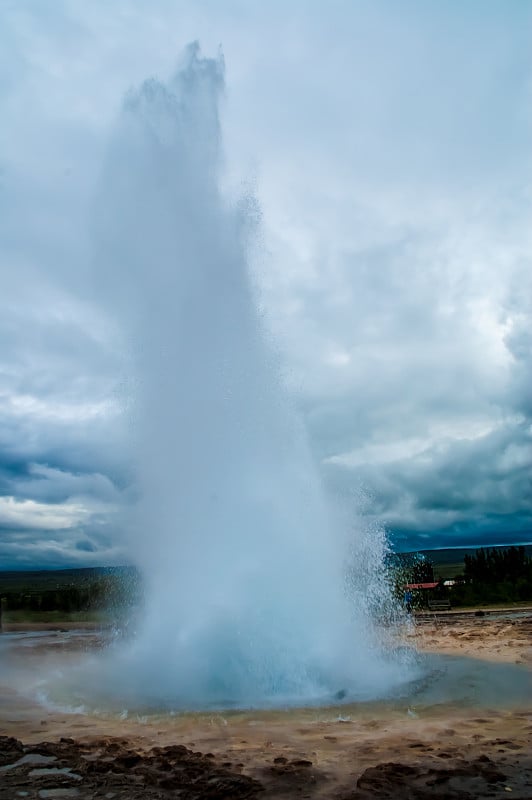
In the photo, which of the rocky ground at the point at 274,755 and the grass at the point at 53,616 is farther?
the grass at the point at 53,616

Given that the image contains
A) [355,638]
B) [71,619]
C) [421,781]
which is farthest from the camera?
[71,619]

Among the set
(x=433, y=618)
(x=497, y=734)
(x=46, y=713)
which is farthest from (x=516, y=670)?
(x=433, y=618)

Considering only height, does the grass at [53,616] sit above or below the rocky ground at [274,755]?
above

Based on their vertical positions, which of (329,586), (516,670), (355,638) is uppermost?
(329,586)

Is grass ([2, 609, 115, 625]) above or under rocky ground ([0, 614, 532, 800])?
above

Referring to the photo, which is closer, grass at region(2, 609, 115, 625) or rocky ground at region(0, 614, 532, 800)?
rocky ground at region(0, 614, 532, 800)

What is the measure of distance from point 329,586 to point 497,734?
6768 mm

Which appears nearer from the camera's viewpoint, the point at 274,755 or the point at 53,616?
the point at 274,755

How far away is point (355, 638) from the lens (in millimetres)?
14578

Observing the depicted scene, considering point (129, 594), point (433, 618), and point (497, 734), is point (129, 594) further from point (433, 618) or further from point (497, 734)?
point (433, 618)

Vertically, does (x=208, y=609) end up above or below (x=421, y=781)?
above

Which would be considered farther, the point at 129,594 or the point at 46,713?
the point at 129,594

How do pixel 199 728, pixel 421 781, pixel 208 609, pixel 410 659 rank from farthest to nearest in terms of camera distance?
pixel 410 659 → pixel 208 609 → pixel 199 728 → pixel 421 781

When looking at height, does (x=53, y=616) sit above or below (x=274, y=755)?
above
